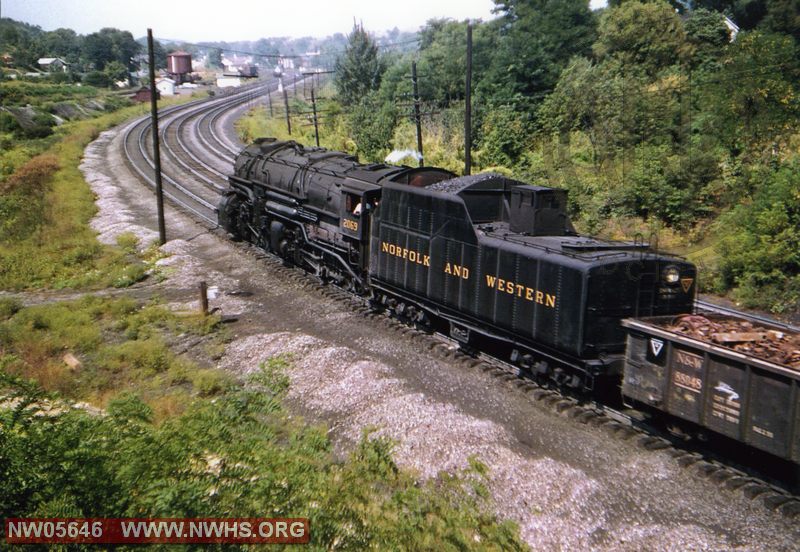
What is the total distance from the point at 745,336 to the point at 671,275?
2182 millimetres

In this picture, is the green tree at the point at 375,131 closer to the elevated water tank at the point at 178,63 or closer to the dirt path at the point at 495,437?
the dirt path at the point at 495,437

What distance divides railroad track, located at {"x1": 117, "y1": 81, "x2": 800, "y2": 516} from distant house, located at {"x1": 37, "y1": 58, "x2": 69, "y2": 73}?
69.4 m

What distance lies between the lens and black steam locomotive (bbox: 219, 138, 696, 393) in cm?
1134

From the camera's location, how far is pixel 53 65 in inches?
4058

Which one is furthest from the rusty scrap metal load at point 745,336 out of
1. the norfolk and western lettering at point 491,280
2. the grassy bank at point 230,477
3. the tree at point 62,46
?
the tree at point 62,46

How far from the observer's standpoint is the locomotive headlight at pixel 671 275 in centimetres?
1155

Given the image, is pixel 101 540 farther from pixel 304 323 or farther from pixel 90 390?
pixel 304 323

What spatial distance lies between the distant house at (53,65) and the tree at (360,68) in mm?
68528

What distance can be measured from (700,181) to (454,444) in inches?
692

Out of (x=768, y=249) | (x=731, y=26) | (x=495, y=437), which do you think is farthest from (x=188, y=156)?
(x=495, y=437)

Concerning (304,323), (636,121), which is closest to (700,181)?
(636,121)

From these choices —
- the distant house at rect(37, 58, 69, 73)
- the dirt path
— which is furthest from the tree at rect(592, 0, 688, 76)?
the distant house at rect(37, 58, 69, 73)

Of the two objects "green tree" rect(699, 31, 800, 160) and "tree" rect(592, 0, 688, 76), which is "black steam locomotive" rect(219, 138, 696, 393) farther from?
"tree" rect(592, 0, 688, 76)

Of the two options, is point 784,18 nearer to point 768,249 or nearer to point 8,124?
point 768,249
